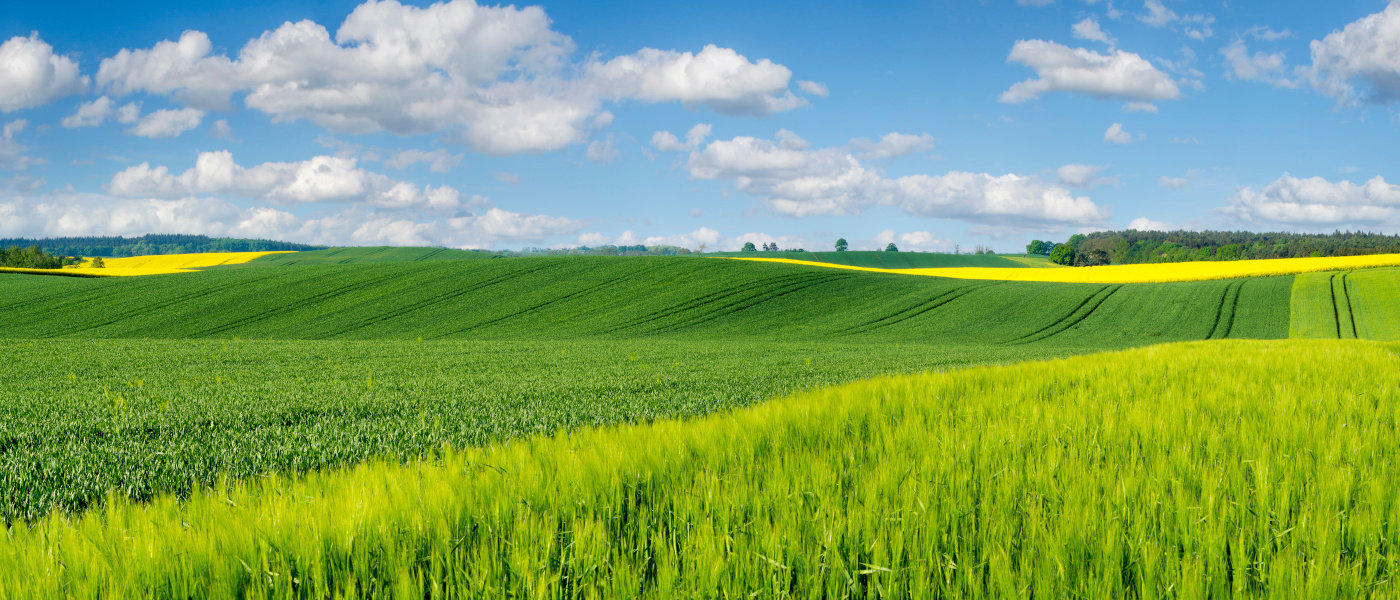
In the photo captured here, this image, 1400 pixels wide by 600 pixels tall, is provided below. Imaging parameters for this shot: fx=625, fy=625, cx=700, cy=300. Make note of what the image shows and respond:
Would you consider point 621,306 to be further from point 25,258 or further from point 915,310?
point 25,258

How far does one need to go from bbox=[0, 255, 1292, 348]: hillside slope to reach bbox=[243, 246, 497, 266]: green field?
72.5 metres

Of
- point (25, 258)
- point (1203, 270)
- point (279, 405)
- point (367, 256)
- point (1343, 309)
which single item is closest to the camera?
point (279, 405)

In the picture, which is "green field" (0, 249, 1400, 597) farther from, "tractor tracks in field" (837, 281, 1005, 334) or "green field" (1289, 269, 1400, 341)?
"green field" (1289, 269, 1400, 341)

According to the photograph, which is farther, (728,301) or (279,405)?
(728,301)

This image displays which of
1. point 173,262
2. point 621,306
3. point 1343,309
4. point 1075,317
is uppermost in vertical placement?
point 173,262

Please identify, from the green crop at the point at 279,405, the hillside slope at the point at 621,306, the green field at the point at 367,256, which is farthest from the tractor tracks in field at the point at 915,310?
the green field at the point at 367,256

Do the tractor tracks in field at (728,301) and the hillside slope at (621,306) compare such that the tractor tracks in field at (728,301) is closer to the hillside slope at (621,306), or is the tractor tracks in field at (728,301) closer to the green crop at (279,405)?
the hillside slope at (621,306)

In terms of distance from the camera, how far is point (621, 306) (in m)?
46.9

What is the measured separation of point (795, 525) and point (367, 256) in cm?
14453

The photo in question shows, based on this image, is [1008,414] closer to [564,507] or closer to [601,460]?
[601,460]

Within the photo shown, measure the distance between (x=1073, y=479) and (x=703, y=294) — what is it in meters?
47.8

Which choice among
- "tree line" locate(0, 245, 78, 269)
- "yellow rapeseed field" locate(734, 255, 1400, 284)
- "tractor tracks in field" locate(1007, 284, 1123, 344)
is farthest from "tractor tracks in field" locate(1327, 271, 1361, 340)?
"tree line" locate(0, 245, 78, 269)

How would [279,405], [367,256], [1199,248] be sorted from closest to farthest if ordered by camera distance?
[279,405], [367,256], [1199,248]

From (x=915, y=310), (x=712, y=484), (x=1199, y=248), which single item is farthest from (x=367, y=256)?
(x=1199, y=248)
